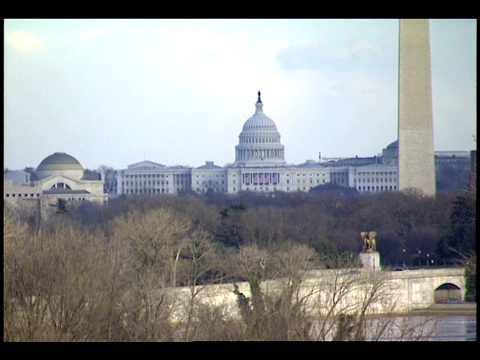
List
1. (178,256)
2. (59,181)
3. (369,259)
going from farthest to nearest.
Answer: (59,181), (369,259), (178,256)

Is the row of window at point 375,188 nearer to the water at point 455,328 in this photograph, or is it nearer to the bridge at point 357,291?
the bridge at point 357,291

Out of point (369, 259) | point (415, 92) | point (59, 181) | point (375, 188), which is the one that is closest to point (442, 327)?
point (369, 259)

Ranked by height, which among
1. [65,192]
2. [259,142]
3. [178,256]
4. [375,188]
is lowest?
[178,256]

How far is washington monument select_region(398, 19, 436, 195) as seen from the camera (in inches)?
2813

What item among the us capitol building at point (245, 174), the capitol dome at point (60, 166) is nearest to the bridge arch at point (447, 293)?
the us capitol building at point (245, 174)

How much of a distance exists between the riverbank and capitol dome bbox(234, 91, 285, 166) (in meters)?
96.0

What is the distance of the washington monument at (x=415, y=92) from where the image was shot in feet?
234

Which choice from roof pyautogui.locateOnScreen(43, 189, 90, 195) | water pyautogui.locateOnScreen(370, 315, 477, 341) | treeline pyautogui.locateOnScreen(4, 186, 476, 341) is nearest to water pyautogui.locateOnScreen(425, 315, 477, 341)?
water pyautogui.locateOnScreen(370, 315, 477, 341)

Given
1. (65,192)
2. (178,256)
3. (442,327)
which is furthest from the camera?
(65,192)

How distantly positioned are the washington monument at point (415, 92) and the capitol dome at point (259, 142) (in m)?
65.8

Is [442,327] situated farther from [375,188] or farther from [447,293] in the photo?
[375,188]

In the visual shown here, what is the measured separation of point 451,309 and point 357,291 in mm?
9587

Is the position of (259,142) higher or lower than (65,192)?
higher

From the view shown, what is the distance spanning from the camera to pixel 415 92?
7138 centimetres
